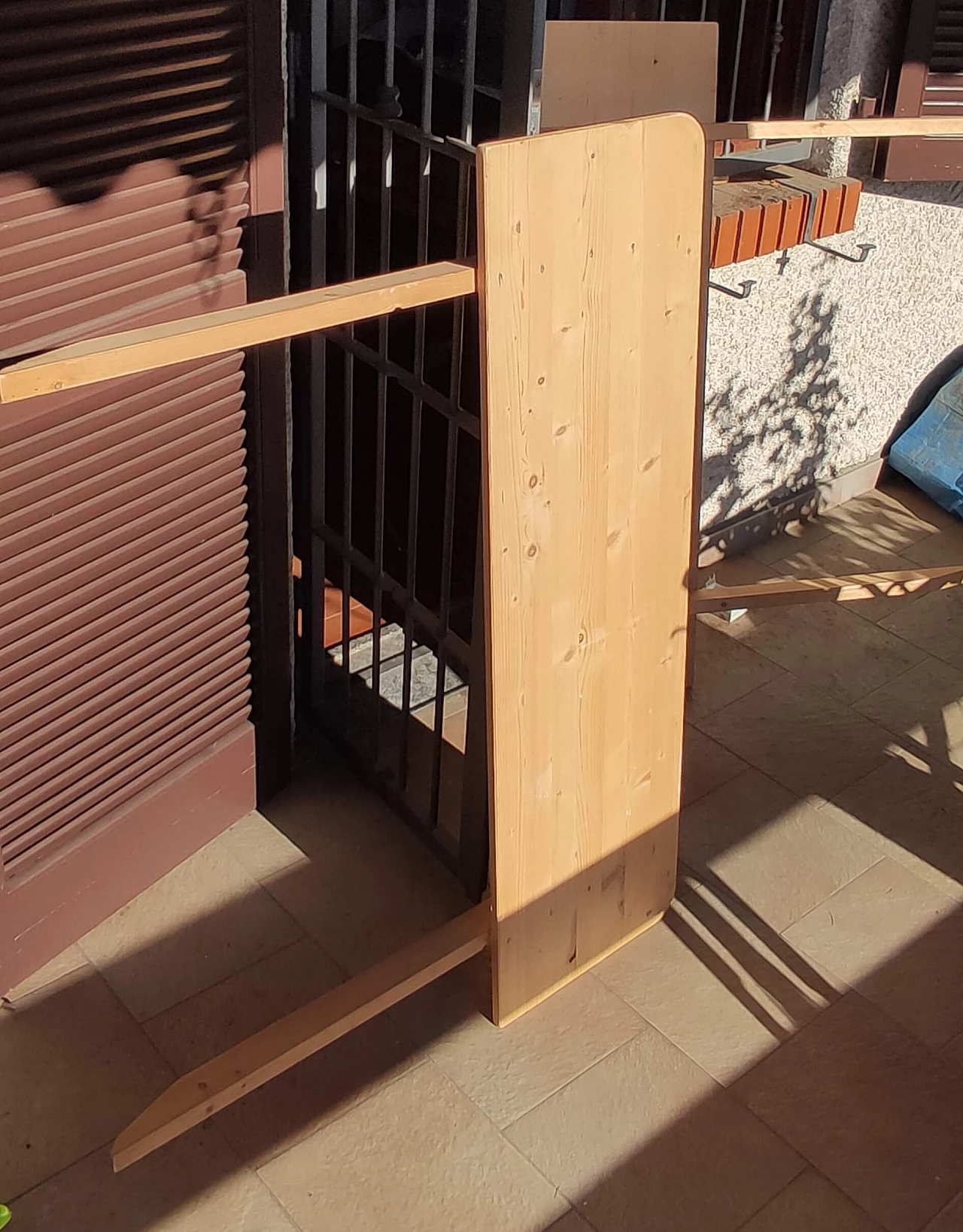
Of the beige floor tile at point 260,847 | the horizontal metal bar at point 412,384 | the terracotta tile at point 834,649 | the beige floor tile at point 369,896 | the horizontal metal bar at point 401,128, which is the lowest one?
the beige floor tile at point 369,896

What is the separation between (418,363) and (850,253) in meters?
2.26

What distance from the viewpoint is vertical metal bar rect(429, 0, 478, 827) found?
9.48 feet

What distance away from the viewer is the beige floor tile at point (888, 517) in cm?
526

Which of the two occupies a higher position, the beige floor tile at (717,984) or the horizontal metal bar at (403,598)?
the horizontal metal bar at (403,598)

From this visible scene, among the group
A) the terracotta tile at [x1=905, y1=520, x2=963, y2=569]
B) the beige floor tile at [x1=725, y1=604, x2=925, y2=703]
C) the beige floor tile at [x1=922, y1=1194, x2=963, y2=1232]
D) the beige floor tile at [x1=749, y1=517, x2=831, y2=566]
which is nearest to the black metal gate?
the beige floor tile at [x1=725, y1=604, x2=925, y2=703]

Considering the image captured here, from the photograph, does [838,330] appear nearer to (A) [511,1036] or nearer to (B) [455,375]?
→ (B) [455,375]

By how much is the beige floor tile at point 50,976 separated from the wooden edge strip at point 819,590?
1.71 metres

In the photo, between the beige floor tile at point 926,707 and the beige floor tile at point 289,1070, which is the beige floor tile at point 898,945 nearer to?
the beige floor tile at point 926,707

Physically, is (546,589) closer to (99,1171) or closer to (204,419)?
(204,419)

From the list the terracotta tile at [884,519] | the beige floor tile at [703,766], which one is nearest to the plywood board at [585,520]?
the beige floor tile at [703,766]

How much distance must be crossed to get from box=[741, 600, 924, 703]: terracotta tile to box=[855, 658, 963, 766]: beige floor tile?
4 cm

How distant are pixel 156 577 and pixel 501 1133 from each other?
1.48m

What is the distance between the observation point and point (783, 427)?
4.97 m

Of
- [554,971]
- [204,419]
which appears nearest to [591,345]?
[204,419]
